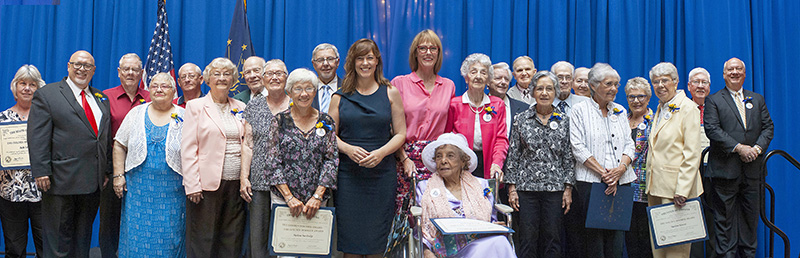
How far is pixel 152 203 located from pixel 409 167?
5.72 feet

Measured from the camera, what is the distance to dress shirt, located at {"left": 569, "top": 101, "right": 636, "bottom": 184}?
3.57m

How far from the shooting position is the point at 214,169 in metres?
3.42

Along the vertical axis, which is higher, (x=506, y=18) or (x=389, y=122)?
(x=506, y=18)

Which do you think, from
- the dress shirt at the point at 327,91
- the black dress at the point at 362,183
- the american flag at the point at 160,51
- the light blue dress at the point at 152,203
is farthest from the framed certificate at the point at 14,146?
the black dress at the point at 362,183

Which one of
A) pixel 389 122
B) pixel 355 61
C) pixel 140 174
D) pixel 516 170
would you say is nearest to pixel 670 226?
pixel 516 170

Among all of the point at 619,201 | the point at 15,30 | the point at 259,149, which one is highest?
the point at 15,30

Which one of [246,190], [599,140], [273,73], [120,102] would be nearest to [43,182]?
[120,102]

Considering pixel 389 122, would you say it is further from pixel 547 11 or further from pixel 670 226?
pixel 547 11

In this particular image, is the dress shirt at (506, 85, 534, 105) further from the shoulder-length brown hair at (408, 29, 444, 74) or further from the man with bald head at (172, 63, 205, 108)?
the man with bald head at (172, 63, 205, 108)

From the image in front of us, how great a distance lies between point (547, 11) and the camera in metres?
5.52

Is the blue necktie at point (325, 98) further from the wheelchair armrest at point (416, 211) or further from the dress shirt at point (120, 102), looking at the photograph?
the dress shirt at point (120, 102)

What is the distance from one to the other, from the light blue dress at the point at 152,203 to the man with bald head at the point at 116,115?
1.86ft

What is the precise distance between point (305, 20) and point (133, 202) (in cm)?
271

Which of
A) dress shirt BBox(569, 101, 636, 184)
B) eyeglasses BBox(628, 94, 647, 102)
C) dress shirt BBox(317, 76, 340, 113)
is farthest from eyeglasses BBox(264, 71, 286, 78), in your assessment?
eyeglasses BBox(628, 94, 647, 102)
